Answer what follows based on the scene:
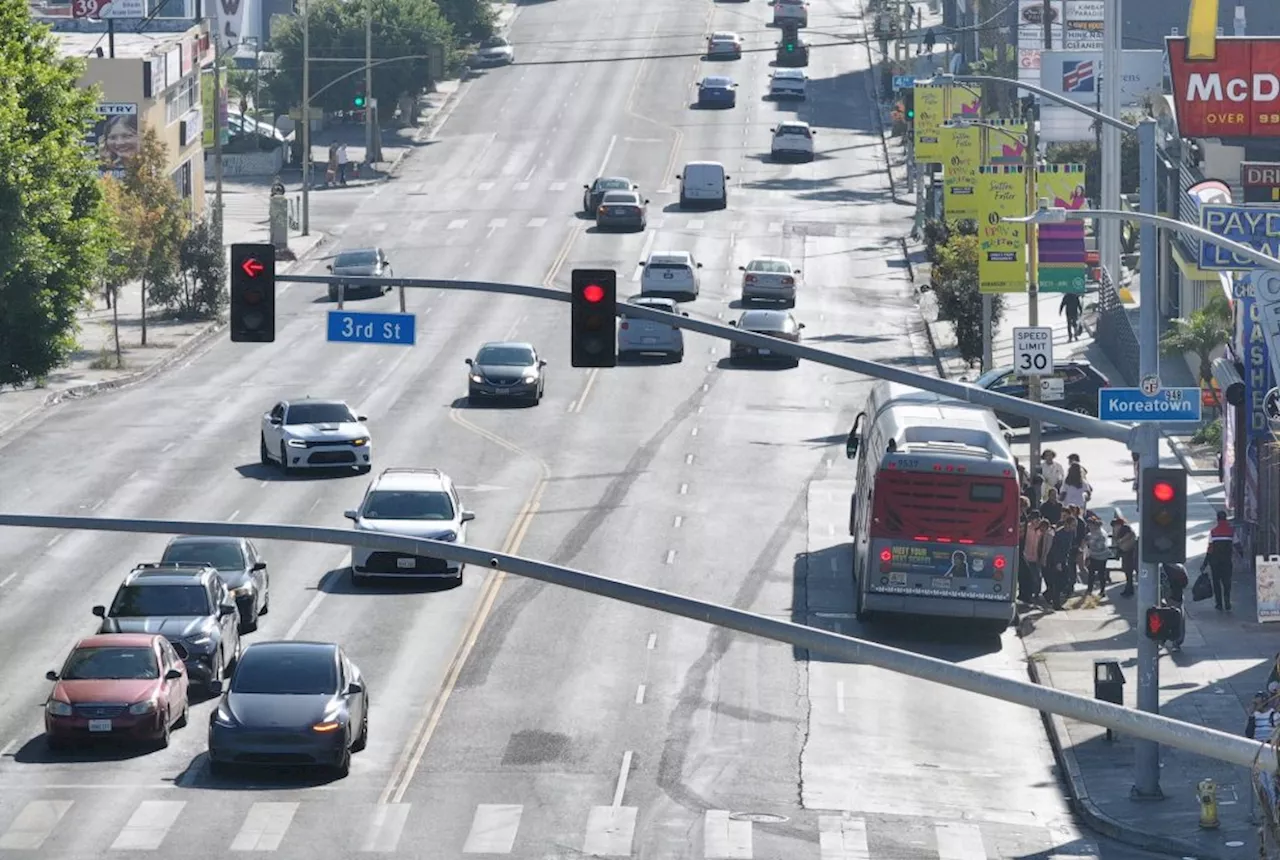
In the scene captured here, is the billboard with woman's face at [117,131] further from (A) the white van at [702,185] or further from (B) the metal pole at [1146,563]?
(B) the metal pole at [1146,563]

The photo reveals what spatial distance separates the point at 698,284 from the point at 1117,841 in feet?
158

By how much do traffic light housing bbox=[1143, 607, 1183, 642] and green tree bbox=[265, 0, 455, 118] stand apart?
271ft

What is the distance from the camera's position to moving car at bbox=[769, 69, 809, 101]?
11381 centimetres

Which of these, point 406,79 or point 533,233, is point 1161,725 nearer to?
point 533,233

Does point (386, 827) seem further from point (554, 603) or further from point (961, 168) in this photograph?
point (961, 168)

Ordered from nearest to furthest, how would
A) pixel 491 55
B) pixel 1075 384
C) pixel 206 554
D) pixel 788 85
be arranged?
pixel 206 554 → pixel 1075 384 → pixel 788 85 → pixel 491 55

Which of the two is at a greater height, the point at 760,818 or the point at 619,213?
the point at 619,213

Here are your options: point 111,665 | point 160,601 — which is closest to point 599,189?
point 160,601

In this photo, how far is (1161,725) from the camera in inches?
584

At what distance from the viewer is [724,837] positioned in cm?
2670

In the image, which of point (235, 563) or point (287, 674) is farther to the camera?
point (235, 563)

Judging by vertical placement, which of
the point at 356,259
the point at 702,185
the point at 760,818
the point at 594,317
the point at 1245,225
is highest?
the point at 594,317

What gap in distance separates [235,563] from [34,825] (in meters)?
10.5

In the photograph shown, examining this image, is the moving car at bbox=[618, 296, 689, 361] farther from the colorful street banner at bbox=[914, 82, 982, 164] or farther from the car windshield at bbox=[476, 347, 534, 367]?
the colorful street banner at bbox=[914, 82, 982, 164]
